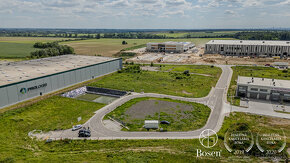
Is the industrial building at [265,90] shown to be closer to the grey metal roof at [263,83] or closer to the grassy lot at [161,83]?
the grey metal roof at [263,83]

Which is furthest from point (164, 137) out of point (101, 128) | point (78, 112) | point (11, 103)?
point (11, 103)

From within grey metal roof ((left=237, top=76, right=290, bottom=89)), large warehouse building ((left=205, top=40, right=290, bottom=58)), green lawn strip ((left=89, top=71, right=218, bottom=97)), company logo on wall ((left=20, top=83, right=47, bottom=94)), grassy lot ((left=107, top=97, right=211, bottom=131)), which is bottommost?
grassy lot ((left=107, top=97, right=211, bottom=131))

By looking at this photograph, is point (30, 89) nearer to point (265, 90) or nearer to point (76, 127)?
point (76, 127)

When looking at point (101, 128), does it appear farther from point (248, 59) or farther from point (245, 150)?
point (248, 59)

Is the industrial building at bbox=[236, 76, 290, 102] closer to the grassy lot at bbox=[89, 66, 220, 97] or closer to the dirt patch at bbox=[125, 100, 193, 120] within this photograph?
the grassy lot at bbox=[89, 66, 220, 97]

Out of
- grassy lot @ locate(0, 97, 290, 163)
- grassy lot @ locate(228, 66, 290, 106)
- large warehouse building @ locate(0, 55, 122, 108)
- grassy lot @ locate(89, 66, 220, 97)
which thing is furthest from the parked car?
grassy lot @ locate(228, 66, 290, 106)

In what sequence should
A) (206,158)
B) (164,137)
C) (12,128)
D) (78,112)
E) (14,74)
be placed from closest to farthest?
(206,158) → (164,137) → (12,128) → (78,112) → (14,74)

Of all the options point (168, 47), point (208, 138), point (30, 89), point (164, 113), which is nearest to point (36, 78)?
point (30, 89)
